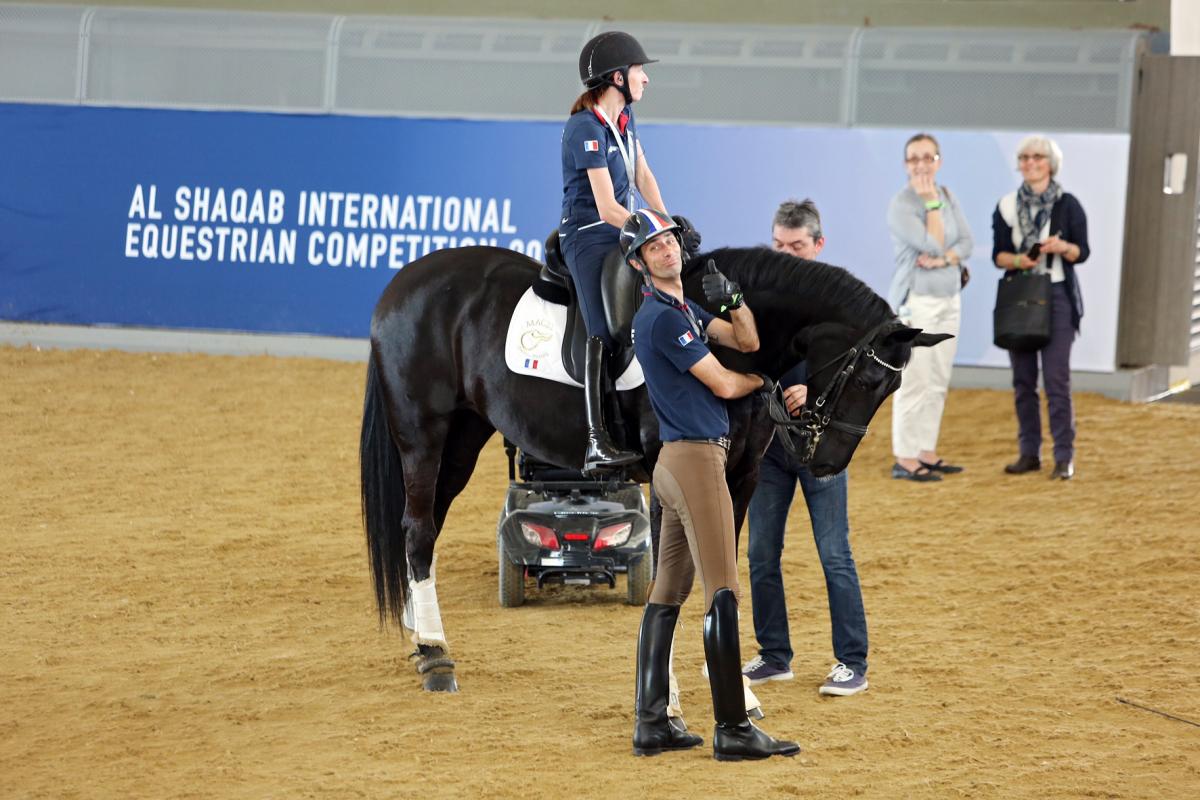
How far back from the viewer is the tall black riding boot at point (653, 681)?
504 centimetres

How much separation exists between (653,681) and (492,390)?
173 cm

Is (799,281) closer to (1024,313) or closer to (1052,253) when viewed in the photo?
(1024,313)

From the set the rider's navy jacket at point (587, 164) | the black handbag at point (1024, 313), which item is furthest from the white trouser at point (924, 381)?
the rider's navy jacket at point (587, 164)

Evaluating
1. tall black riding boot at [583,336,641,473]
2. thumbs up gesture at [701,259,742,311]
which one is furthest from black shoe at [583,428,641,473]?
thumbs up gesture at [701,259,742,311]

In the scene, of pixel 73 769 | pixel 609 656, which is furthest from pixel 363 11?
pixel 73 769

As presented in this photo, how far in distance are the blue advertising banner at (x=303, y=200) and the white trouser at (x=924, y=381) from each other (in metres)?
2.90

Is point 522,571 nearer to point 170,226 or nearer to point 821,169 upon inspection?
point 821,169

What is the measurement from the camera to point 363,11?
16234mm

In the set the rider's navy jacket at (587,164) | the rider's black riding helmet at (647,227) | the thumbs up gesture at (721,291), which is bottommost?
the thumbs up gesture at (721,291)

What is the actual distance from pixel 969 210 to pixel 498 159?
14.9 feet

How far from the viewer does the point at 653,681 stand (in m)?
5.04

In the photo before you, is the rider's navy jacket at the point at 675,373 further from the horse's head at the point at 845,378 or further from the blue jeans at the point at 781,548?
the blue jeans at the point at 781,548

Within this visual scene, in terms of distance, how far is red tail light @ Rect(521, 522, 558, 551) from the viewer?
276 inches

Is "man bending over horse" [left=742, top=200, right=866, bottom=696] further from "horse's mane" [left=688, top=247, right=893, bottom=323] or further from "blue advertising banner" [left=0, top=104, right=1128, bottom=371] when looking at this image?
"blue advertising banner" [left=0, top=104, right=1128, bottom=371]
